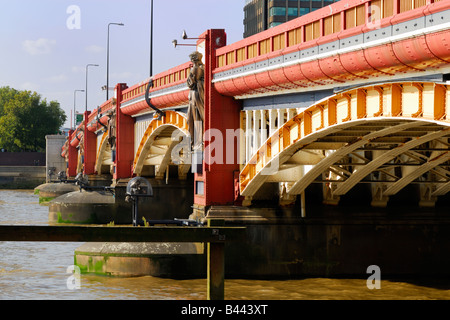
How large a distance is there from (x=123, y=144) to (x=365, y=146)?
92.4 ft

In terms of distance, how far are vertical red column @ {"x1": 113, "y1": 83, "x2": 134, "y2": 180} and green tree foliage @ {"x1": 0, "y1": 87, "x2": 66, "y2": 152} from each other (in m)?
91.5

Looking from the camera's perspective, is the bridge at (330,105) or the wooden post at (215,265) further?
the bridge at (330,105)

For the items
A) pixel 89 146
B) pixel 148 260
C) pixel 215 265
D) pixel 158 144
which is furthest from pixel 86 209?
pixel 215 265

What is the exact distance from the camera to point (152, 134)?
138 feet

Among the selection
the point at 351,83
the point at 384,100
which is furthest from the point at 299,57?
A: the point at 384,100

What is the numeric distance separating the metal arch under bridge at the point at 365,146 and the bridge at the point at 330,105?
3cm

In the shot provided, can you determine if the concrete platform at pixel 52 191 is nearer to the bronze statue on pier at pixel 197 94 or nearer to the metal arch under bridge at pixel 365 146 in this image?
the bronze statue on pier at pixel 197 94

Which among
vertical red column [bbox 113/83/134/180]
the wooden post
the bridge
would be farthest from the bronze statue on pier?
vertical red column [bbox 113/83/134/180]

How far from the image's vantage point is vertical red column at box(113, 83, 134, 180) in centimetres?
5066

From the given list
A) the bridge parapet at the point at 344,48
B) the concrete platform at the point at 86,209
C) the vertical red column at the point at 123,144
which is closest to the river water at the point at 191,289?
the bridge parapet at the point at 344,48

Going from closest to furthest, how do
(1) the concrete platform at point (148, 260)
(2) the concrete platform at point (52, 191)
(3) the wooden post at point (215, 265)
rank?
(3) the wooden post at point (215, 265) → (1) the concrete platform at point (148, 260) → (2) the concrete platform at point (52, 191)

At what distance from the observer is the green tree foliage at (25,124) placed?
456 ft
